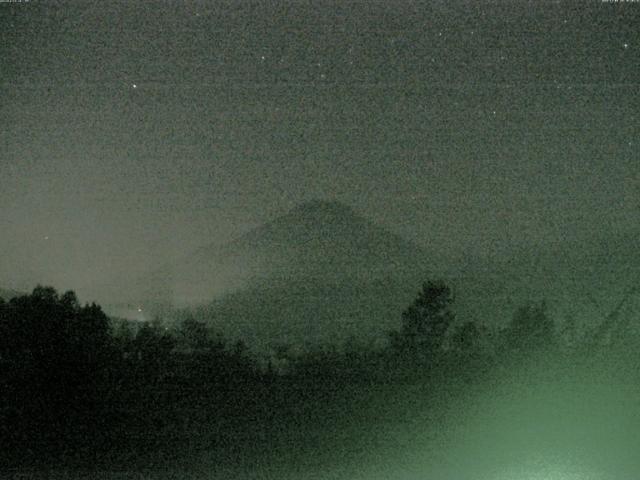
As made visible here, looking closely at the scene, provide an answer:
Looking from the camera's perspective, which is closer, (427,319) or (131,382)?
(131,382)

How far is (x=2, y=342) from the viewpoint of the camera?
41.1ft

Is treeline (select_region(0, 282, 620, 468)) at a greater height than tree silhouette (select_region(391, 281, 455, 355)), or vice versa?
tree silhouette (select_region(391, 281, 455, 355))

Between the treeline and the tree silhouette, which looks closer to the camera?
the treeline

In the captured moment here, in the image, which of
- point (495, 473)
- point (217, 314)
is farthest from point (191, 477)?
point (217, 314)

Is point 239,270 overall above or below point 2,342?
above

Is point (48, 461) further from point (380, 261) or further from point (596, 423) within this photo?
point (380, 261)

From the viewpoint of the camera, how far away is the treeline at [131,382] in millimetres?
11297

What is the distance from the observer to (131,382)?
44.9ft

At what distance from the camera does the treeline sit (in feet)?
37.1

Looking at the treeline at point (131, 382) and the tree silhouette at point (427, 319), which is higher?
the tree silhouette at point (427, 319)

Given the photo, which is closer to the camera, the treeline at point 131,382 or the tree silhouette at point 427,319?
the treeline at point 131,382

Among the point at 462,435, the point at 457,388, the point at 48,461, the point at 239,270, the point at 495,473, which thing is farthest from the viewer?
the point at 239,270

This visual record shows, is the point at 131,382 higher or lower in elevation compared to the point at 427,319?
lower

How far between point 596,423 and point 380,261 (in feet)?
134
